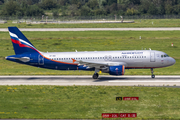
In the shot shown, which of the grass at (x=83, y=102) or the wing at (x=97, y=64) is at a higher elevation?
the wing at (x=97, y=64)

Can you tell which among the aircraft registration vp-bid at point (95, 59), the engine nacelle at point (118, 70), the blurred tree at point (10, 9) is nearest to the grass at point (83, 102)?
the engine nacelle at point (118, 70)

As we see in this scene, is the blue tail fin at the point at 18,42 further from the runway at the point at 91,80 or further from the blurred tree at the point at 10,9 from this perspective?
the blurred tree at the point at 10,9

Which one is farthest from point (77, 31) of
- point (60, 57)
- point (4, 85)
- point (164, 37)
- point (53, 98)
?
point (53, 98)

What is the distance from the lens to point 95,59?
1752 inches

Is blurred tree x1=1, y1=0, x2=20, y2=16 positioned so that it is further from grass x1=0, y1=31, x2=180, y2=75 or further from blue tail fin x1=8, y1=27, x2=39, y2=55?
blue tail fin x1=8, y1=27, x2=39, y2=55

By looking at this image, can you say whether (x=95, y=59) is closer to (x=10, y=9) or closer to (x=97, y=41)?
(x=97, y=41)

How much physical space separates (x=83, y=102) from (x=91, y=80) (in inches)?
552

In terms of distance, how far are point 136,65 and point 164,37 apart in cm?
4470

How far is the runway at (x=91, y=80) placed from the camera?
1589 inches

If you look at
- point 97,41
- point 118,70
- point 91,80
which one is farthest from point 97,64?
point 97,41

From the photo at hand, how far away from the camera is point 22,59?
45281 mm

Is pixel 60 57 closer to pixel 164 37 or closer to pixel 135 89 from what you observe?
pixel 135 89

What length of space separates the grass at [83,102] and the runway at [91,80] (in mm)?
3804

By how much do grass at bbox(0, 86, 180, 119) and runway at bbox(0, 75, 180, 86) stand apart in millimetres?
3804
